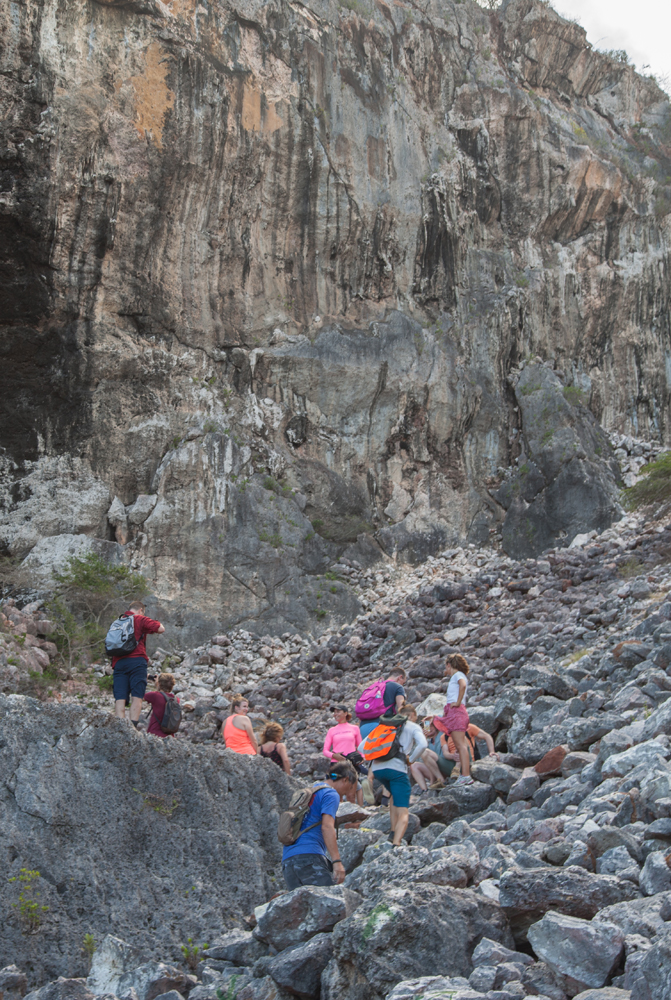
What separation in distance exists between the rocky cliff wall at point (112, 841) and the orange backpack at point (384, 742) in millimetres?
908

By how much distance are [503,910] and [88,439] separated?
50.2ft

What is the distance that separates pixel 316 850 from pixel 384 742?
3.40ft

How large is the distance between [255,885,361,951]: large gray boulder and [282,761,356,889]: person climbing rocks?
0.50 meters

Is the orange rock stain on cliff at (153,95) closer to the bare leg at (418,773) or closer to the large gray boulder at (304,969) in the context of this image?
the bare leg at (418,773)

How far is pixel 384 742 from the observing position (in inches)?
218

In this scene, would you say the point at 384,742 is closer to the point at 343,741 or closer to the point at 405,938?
the point at 405,938

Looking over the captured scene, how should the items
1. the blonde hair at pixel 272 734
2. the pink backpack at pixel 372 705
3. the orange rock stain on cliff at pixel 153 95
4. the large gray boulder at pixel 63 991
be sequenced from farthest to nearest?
the orange rock stain on cliff at pixel 153 95, the blonde hair at pixel 272 734, the pink backpack at pixel 372 705, the large gray boulder at pixel 63 991

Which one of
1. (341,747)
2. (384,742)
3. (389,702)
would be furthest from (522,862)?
(341,747)

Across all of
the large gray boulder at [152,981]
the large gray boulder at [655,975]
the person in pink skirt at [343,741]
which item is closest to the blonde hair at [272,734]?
the person in pink skirt at [343,741]

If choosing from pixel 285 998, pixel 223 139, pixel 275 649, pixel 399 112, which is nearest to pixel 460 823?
pixel 285 998

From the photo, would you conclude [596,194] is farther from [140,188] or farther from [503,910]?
[503,910]

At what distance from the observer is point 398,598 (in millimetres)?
17562

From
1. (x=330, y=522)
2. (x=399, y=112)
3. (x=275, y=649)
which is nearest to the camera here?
(x=275, y=649)

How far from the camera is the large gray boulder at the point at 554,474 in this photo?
1898 centimetres
